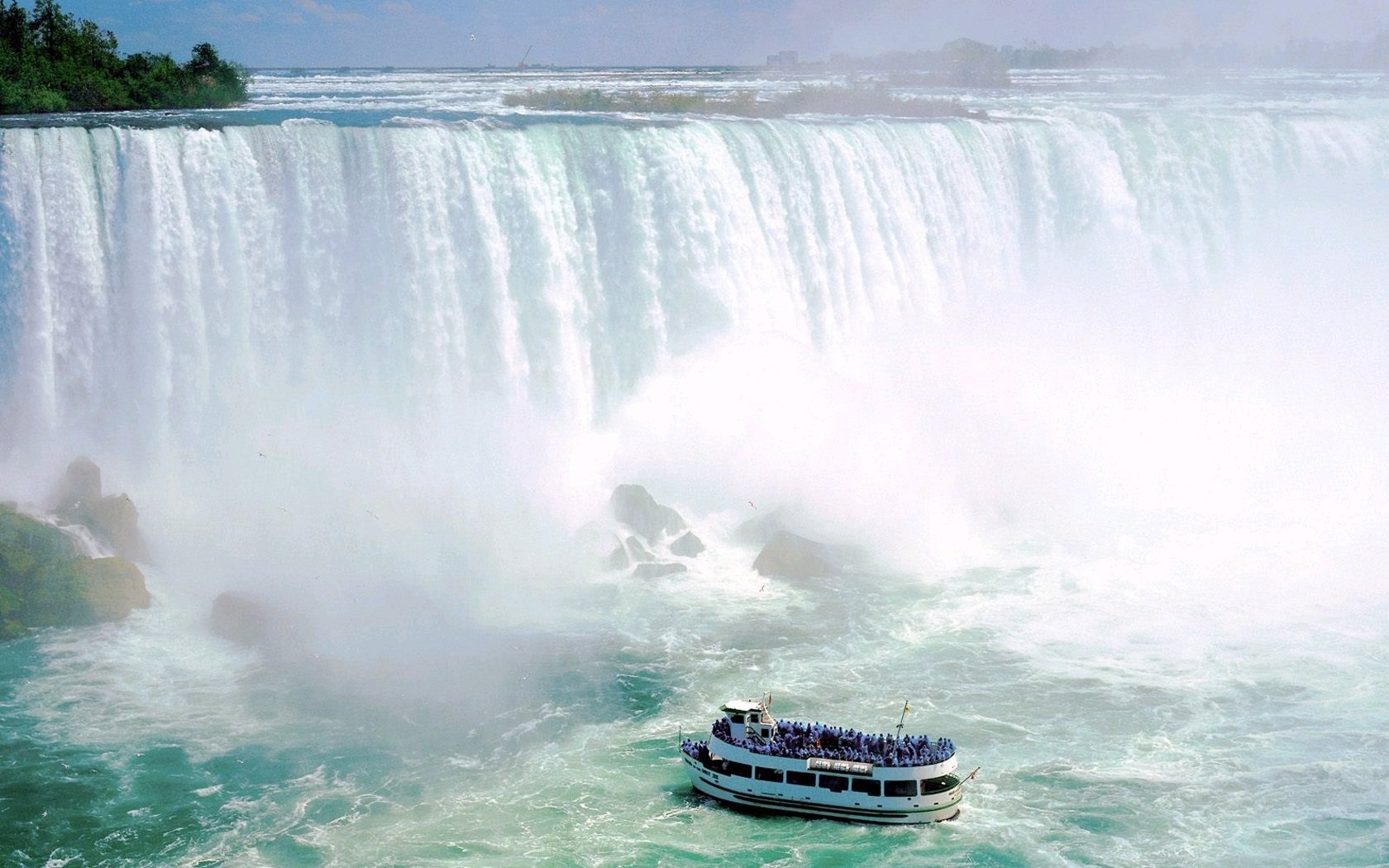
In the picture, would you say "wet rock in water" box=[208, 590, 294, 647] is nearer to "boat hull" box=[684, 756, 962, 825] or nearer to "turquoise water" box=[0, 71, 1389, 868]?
"turquoise water" box=[0, 71, 1389, 868]

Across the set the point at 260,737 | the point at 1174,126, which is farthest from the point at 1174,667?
the point at 1174,126

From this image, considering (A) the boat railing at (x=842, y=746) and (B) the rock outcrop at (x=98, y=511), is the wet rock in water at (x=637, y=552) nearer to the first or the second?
(A) the boat railing at (x=842, y=746)

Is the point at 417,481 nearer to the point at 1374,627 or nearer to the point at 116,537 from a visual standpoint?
the point at 116,537

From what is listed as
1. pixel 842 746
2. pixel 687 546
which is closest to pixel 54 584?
pixel 687 546

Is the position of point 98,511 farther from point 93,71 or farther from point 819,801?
point 93,71

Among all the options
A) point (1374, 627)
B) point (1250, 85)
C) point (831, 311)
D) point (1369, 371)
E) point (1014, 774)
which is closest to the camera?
point (1014, 774)

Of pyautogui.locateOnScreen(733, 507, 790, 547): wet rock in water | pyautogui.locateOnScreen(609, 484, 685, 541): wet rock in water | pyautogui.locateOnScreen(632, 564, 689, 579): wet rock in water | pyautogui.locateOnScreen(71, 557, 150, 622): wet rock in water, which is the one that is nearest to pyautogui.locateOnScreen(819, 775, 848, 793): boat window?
pyautogui.locateOnScreen(632, 564, 689, 579): wet rock in water
